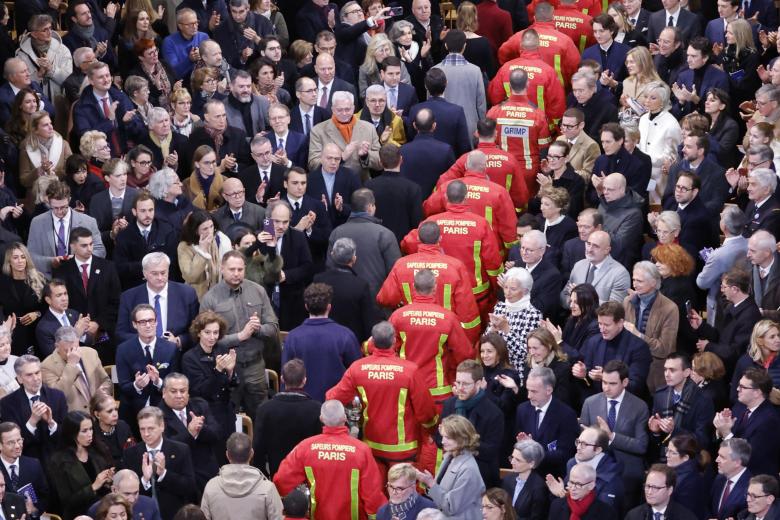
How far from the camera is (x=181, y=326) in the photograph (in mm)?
13867

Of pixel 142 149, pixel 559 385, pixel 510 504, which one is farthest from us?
pixel 142 149

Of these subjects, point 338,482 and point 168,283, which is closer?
point 338,482

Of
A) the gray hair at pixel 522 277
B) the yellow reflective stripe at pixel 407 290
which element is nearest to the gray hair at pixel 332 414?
the yellow reflective stripe at pixel 407 290

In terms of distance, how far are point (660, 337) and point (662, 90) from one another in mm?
3269

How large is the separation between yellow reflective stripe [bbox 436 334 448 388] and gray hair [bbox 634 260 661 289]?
1648 mm

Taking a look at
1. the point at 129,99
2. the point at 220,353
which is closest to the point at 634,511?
the point at 220,353

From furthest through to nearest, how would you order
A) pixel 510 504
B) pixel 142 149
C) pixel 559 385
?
pixel 142 149 < pixel 559 385 < pixel 510 504

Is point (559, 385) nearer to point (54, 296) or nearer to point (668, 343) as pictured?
point (668, 343)

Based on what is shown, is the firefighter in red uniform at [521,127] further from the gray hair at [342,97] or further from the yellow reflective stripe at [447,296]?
the yellow reflective stripe at [447,296]

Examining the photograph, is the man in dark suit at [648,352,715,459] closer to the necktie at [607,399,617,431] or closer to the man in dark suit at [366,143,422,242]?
the necktie at [607,399,617,431]

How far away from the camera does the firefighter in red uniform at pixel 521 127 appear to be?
16.1 metres

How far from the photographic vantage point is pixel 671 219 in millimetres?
14188

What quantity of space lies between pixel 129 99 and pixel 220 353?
12.5 feet

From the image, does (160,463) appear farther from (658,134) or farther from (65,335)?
(658,134)
